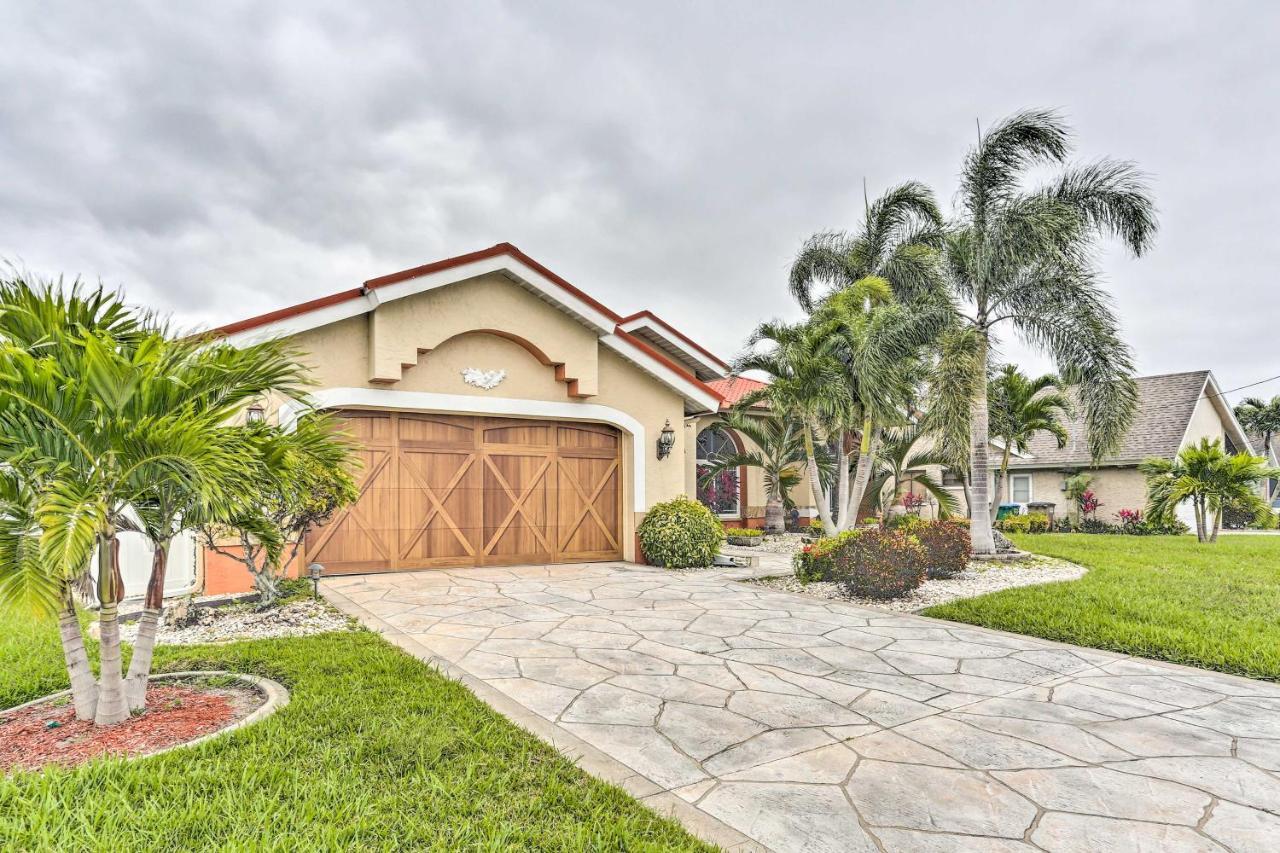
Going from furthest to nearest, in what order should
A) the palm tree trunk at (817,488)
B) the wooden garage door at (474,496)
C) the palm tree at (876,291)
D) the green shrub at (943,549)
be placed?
the palm tree trunk at (817,488) < the palm tree at (876,291) < the wooden garage door at (474,496) < the green shrub at (943,549)

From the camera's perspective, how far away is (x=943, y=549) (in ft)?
36.3

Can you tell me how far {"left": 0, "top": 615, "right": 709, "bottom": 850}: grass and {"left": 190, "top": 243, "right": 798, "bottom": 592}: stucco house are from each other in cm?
671

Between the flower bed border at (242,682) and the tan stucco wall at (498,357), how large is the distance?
541cm

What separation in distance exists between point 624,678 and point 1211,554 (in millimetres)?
15735

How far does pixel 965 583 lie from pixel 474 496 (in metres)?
8.34

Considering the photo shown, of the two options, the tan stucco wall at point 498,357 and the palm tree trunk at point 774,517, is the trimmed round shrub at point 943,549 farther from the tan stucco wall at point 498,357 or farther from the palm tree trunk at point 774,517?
the palm tree trunk at point 774,517

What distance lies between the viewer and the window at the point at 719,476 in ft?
63.1

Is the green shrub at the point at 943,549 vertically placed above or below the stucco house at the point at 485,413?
below

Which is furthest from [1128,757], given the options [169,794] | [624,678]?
[169,794]

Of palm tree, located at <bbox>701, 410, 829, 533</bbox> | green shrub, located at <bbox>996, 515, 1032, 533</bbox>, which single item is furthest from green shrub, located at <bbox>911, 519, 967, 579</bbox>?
green shrub, located at <bbox>996, 515, 1032, 533</bbox>

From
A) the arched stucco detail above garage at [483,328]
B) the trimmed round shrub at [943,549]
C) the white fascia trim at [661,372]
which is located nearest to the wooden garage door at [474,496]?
the arched stucco detail above garage at [483,328]

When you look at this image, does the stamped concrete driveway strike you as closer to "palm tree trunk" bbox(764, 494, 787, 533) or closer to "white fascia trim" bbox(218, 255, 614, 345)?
"white fascia trim" bbox(218, 255, 614, 345)

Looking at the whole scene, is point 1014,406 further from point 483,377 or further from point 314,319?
point 314,319

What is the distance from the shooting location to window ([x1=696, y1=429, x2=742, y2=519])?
63.1 ft
